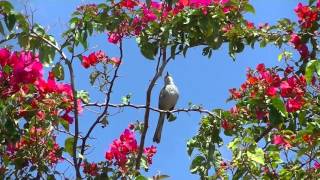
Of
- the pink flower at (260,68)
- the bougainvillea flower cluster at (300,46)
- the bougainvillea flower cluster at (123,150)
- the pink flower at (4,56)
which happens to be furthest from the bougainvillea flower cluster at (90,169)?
the bougainvillea flower cluster at (300,46)

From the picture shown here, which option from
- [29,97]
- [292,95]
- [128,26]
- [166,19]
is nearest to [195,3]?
[166,19]

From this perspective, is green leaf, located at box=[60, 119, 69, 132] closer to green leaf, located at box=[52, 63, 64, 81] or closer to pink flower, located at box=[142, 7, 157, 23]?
green leaf, located at box=[52, 63, 64, 81]

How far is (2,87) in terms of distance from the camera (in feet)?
11.0

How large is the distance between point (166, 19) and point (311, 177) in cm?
128

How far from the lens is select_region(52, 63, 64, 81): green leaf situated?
12.9 feet

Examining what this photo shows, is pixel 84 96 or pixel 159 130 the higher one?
pixel 159 130

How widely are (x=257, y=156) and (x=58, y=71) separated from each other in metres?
1.30

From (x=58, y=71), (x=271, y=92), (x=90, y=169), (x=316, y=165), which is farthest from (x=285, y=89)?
(x=58, y=71)

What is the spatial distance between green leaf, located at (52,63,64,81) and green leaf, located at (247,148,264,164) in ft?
4.04

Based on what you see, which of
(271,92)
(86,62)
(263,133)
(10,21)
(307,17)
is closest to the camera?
(10,21)

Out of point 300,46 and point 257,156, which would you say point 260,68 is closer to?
point 300,46

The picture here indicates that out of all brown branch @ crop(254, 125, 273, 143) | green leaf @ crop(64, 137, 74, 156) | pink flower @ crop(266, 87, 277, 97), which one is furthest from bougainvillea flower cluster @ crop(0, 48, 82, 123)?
brown branch @ crop(254, 125, 273, 143)

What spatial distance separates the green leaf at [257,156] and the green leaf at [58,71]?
1.23 metres

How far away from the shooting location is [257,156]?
3600mm
